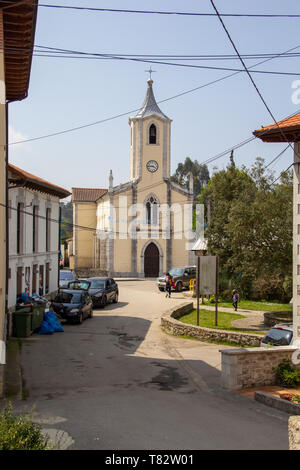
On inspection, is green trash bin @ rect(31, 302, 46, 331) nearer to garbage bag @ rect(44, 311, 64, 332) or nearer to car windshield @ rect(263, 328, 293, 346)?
garbage bag @ rect(44, 311, 64, 332)

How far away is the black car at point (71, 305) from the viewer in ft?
72.3

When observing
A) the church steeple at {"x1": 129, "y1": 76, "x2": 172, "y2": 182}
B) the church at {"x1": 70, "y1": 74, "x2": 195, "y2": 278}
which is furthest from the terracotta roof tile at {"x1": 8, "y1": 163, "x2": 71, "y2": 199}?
the church steeple at {"x1": 129, "y1": 76, "x2": 172, "y2": 182}

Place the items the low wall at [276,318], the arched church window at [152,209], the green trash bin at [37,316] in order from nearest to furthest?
the green trash bin at [37,316] < the low wall at [276,318] < the arched church window at [152,209]

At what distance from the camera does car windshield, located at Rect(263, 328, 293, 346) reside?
13367 mm

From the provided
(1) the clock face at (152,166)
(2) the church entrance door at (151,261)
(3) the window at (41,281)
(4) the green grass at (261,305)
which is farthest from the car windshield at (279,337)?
(1) the clock face at (152,166)

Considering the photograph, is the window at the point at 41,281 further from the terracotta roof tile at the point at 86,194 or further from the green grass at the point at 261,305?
the terracotta roof tile at the point at 86,194

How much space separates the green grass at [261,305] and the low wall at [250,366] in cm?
1467

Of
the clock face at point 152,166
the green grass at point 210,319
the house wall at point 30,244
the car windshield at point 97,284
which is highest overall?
the clock face at point 152,166

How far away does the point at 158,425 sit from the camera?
880 cm

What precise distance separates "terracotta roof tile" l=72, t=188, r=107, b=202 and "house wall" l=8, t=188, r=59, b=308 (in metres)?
26.8

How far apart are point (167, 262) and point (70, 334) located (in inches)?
1137
